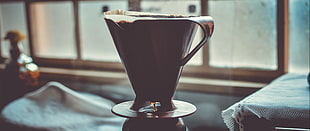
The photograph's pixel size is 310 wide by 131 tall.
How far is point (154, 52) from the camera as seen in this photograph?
2.82 ft

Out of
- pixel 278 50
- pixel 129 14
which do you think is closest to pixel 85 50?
pixel 278 50

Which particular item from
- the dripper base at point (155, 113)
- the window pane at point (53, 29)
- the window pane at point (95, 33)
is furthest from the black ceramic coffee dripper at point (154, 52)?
the window pane at point (53, 29)

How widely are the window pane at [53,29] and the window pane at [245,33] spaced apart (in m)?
0.90

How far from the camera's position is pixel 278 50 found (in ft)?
5.41

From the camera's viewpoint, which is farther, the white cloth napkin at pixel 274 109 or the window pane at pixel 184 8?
the window pane at pixel 184 8

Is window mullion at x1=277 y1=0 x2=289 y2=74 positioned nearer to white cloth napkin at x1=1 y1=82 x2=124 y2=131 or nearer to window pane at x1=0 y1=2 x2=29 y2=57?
white cloth napkin at x1=1 y1=82 x2=124 y2=131

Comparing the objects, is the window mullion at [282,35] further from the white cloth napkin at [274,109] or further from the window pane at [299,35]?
the white cloth napkin at [274,109]

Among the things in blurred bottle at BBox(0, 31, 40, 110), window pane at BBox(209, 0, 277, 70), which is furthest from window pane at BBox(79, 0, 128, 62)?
window pane at BBox(209, 0, 277, 70)

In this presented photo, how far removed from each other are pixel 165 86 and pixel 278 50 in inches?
36.1

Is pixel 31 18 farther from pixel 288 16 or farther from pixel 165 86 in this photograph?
pixel 165 86

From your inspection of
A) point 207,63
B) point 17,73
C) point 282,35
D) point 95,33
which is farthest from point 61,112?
point 282,35

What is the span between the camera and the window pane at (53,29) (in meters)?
2.26

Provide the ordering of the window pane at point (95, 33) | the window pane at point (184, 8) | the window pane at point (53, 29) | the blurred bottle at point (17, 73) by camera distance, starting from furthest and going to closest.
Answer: the window pane at point (53, 29) → the window pane at point (95, 33) → the blurred bottle at point (17, 73) → the window pane at point (184, 8)

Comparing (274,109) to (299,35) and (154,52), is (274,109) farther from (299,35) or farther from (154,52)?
(299,35)
